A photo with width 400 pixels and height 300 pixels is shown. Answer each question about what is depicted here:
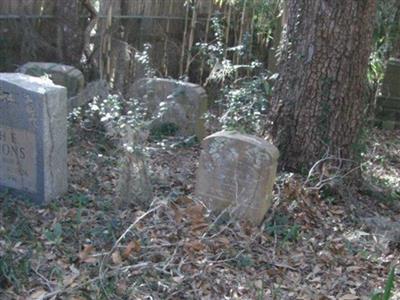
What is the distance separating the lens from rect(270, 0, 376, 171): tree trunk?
5832mm

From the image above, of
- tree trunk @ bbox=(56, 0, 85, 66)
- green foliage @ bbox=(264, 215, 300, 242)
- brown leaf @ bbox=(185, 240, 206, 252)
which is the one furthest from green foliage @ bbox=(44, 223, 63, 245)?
tree trunk @ bbox=(56, 0, 85, 66)

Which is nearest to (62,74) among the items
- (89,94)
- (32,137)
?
(89,94)

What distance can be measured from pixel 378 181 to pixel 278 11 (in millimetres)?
3741

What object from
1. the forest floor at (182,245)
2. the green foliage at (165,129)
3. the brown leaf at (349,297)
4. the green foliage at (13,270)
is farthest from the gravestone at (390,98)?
the green foliage at (13,270)

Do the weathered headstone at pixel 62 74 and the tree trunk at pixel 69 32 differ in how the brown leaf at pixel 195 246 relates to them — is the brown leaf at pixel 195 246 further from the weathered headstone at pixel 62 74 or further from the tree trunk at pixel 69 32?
the tree trunk at pixel 69 32

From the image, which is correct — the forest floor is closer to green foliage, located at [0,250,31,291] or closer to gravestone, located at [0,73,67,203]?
green foliage, located at [0,250,31,291]

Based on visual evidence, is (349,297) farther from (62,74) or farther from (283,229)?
(62,74)

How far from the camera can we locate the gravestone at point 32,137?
5070 mm

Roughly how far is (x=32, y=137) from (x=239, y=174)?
61.5 inches

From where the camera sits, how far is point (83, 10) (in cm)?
887

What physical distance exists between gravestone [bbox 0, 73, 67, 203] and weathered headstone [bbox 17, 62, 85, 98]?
1.78 meters

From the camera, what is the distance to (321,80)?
5.88 meters

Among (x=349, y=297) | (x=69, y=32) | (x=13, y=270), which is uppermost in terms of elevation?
(x=69, y=32)

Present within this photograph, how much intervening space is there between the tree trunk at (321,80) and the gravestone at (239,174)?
3.06ft
